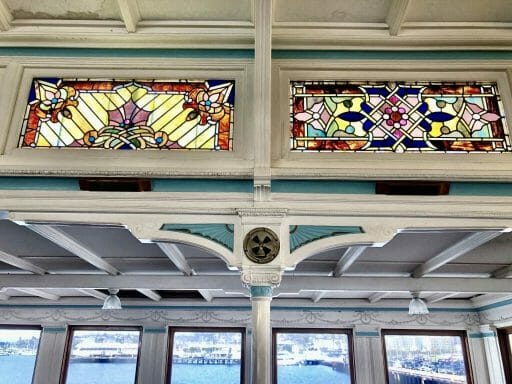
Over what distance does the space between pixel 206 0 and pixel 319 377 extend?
22.2ft

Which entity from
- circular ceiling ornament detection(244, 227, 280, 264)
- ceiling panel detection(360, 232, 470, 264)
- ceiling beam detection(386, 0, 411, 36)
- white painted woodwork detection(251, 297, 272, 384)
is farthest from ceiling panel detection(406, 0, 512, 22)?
white painted woodwork detection(251, 297, 272, 384)

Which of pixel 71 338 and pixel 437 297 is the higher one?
pixel 437 297

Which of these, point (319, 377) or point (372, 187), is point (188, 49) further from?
point (319, 377)

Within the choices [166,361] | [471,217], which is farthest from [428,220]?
[166,361]

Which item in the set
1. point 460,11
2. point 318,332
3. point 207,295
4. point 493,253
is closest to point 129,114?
point 460,11

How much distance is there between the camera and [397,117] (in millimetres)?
3229

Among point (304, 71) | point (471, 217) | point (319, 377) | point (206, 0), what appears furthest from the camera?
point (319, 377)

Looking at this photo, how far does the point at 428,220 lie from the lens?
2965mm

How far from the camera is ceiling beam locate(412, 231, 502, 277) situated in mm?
3682

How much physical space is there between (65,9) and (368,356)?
7047mm

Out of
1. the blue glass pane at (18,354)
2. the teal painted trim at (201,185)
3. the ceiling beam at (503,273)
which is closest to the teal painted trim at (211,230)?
the teal painted trim at (201,185)

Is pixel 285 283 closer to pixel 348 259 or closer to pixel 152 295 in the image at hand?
pixel 348 259

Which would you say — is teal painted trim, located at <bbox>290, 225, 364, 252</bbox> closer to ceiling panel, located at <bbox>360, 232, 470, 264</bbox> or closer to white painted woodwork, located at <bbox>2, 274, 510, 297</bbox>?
ceiling panel, located at <bbox>360, 232, 470, 264</bbox>

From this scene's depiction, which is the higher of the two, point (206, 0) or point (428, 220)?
point (206, 0)
